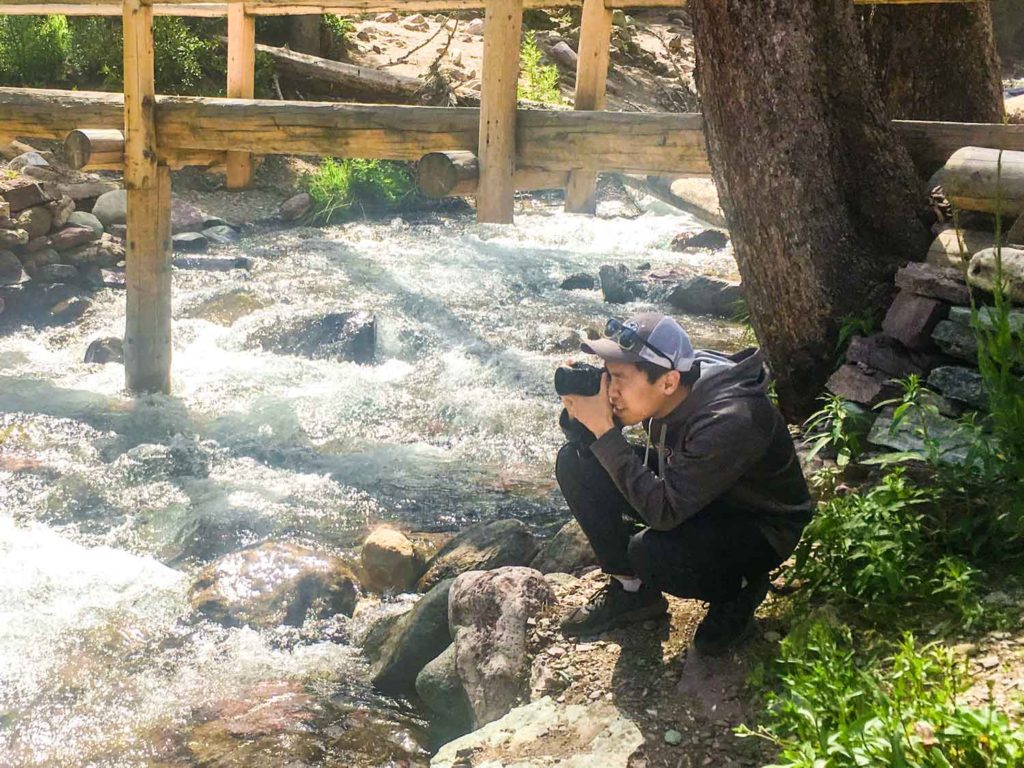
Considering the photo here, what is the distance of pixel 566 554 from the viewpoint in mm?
4516

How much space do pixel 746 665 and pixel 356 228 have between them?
30.5 ft

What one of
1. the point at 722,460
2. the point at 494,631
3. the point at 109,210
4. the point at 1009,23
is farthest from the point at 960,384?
the point at 1009,23

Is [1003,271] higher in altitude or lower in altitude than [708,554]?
higher

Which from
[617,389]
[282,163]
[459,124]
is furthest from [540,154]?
[282,163]

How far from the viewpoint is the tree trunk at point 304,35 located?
1504 centimetres

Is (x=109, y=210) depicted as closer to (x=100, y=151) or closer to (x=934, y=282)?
(x=100, y=151)

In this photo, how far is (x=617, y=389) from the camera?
328 cm

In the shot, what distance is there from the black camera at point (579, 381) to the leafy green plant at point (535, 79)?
10346 mm

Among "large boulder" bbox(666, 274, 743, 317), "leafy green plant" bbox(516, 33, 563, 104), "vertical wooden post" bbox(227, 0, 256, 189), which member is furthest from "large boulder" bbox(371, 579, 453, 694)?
"leafy green plant" bbox(516, 33, 563, 104)

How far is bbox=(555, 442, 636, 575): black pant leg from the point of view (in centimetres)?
363

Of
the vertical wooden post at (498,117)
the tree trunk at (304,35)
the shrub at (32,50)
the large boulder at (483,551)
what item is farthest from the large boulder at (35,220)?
the tree trunk at (304,35)

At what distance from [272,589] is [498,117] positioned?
3126mm

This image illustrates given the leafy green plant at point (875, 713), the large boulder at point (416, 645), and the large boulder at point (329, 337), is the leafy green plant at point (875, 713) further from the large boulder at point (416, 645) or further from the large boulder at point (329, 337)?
the large boulder at point (329, 337)

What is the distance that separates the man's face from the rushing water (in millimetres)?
1488
